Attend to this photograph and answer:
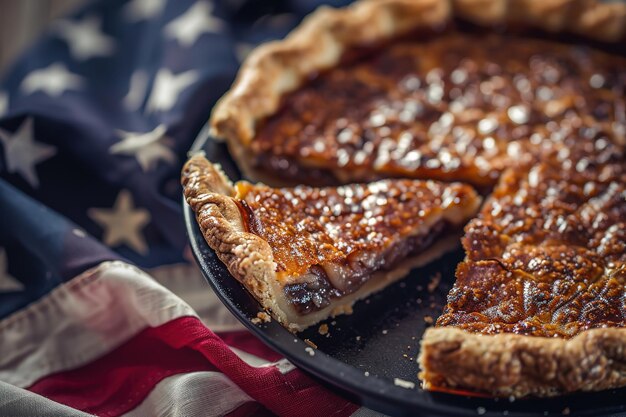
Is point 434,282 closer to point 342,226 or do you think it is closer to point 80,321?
point 342,226

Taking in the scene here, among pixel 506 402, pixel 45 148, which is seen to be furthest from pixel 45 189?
pixel 506 402

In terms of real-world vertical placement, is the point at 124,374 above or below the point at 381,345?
below

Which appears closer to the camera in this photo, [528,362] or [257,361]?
[528,362]

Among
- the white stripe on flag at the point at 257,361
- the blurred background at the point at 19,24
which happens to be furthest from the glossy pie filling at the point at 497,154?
the blurred background at the point at 19,24

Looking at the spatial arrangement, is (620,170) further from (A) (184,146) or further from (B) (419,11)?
(A) (184,146)

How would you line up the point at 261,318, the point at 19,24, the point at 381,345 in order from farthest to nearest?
the point at 19,24 → the point at 381,345 → the point at 261,318

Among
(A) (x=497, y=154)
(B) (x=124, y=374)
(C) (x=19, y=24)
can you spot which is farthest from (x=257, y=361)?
(C) (x=19, y=24)
